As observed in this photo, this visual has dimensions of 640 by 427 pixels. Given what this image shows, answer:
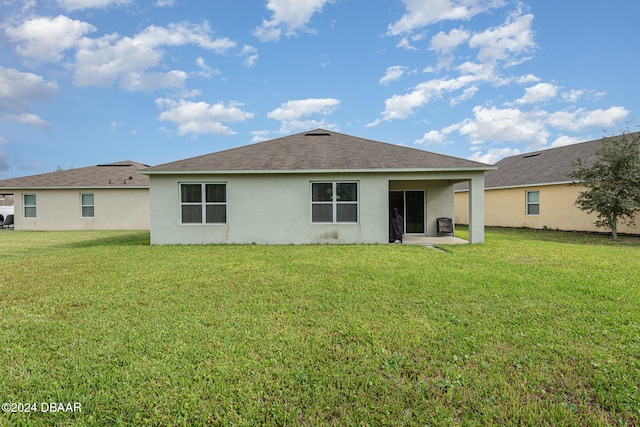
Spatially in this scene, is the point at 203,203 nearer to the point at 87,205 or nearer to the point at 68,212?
the point at 87,205

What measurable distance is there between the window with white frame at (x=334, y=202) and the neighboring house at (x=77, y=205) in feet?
41.6

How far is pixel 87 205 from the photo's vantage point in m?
18.5

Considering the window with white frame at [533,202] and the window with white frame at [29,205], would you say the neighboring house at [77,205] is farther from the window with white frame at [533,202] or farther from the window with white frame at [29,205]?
the window with white frame at [533,202]

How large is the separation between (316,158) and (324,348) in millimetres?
9163

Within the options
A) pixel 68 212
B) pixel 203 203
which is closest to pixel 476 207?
pixel 203 203

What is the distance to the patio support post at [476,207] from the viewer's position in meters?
10.7

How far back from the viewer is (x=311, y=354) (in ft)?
10.2

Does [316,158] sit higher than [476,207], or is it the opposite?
[316,158]

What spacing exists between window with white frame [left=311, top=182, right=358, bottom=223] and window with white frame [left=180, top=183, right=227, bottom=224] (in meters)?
3.41

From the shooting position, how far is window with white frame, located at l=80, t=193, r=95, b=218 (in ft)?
60.4

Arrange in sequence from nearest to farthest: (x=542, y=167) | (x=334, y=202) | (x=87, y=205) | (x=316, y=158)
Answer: (x=334, y=202)
(x=316, y=158)
(x=87, y=205)
(x=542, y=167)

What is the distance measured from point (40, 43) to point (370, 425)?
64.8 ft

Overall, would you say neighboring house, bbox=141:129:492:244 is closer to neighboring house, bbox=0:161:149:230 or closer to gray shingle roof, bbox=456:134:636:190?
gray shingle roof, bbox=456:134:636:190

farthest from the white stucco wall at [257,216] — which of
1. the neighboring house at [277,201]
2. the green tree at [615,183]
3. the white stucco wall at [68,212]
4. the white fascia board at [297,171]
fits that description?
the white stucco wall at [68,212]
